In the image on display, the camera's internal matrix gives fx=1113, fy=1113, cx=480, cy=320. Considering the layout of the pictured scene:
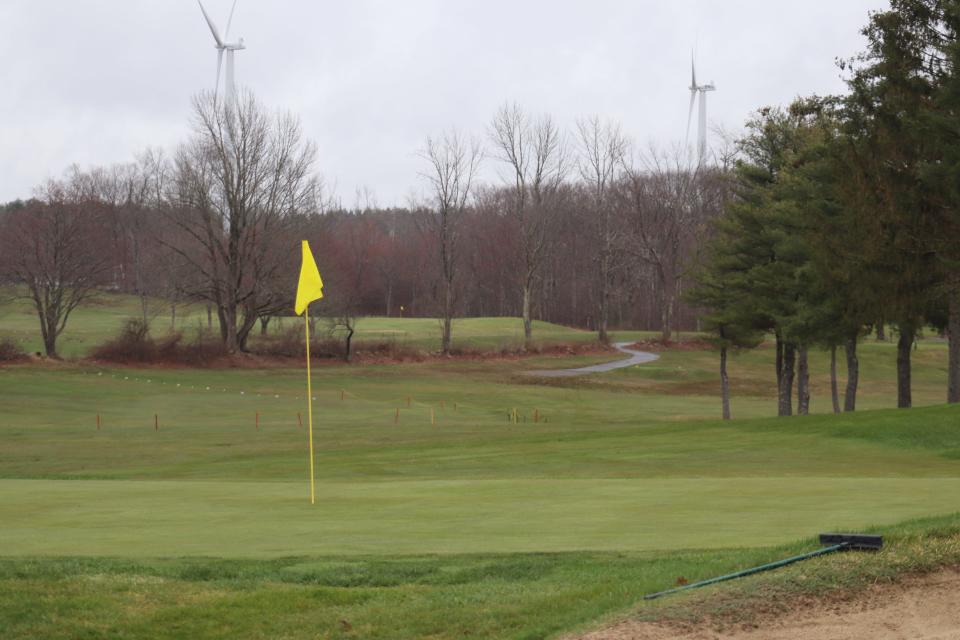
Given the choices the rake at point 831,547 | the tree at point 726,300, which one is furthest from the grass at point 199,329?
the rake at point 831,547

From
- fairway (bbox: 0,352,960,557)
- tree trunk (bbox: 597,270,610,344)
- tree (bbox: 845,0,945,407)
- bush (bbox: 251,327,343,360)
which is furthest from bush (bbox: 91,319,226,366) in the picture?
tree (bbox: 845,0,945,407)

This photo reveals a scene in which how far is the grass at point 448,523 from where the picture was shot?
8.15 metres

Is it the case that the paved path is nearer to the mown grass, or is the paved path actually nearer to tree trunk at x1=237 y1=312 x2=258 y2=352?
tree trunk at x1=237 y1=312 x2=258 y2=352

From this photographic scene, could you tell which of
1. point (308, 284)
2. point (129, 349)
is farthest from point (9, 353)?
point (308, 284)

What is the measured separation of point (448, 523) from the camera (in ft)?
41.7

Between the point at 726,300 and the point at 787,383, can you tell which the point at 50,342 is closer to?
the point at 726,300

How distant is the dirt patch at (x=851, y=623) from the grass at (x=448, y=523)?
266mm

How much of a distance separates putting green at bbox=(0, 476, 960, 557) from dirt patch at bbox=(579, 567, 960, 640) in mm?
2992

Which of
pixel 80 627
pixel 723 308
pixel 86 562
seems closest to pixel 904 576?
pixel 80 627

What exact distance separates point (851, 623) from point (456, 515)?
6.88 m

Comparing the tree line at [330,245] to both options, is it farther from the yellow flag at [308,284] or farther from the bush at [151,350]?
the yellow flag at [308,284]

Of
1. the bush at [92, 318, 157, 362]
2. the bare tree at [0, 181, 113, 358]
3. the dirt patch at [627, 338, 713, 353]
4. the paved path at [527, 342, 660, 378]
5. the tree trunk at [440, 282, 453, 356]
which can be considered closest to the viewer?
the bush at [92, 318, 157, 362]

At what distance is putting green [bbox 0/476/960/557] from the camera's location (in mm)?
11234

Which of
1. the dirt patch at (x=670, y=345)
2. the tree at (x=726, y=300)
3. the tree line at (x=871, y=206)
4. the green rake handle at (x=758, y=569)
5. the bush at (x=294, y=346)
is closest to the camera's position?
the green rake handle at (x=758, y=569)
